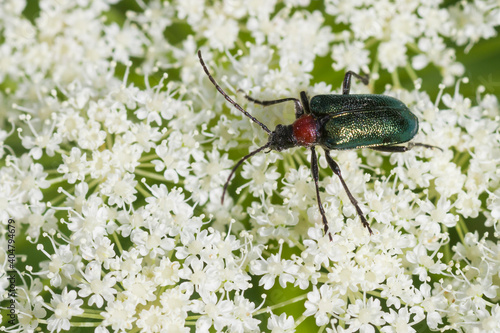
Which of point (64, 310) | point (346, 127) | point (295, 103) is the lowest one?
point (64, 310)

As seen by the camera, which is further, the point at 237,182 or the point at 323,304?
the point at 237,182

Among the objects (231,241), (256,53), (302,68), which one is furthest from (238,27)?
(231,241)

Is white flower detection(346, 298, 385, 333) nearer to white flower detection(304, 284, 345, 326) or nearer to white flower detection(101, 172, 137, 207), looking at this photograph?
white flower detection(304, 284, 345, 326)

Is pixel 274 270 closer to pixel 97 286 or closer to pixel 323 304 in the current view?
pixel 323 304

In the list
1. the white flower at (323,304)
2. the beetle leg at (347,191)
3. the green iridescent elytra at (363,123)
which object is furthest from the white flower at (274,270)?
the green iridescent elytra at (363,123)

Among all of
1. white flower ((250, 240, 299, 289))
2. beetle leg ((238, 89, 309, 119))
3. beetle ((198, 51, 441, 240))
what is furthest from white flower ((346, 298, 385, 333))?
beetle leg ((238, 89, 309, 119))

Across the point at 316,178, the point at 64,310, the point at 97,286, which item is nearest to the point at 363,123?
the point at 316,178
